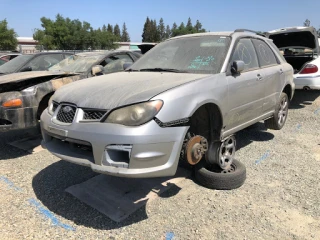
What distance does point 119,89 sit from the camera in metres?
2.87

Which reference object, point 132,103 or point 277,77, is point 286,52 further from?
point 132,103

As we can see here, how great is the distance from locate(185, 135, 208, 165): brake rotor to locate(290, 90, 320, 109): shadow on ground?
Result: 236 inches

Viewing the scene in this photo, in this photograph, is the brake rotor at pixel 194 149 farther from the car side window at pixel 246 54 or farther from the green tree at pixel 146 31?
the green tree at pixel 146 31

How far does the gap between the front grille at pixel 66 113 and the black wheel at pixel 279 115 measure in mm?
3440

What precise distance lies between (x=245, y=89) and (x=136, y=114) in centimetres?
180

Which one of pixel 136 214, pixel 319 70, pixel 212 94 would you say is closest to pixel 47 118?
pixel 136 214

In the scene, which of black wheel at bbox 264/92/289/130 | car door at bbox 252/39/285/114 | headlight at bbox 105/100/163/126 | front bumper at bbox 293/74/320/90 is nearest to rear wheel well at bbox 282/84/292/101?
black wheel at bbox 264/92/289/130

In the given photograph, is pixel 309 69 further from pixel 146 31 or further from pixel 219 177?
pixel 146 31

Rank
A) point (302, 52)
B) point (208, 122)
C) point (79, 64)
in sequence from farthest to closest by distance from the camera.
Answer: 1. point (302, 52)
2. point (79, 64)
3. point (208, 122)

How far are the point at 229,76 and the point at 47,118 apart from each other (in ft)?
7.00

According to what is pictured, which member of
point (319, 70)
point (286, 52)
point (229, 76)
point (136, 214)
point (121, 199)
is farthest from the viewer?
point (286, 52)

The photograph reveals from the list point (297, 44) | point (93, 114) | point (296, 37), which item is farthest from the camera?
point (297, 44)

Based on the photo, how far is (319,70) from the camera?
7.23 meters

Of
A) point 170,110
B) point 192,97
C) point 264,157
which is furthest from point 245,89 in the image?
point 170,110
